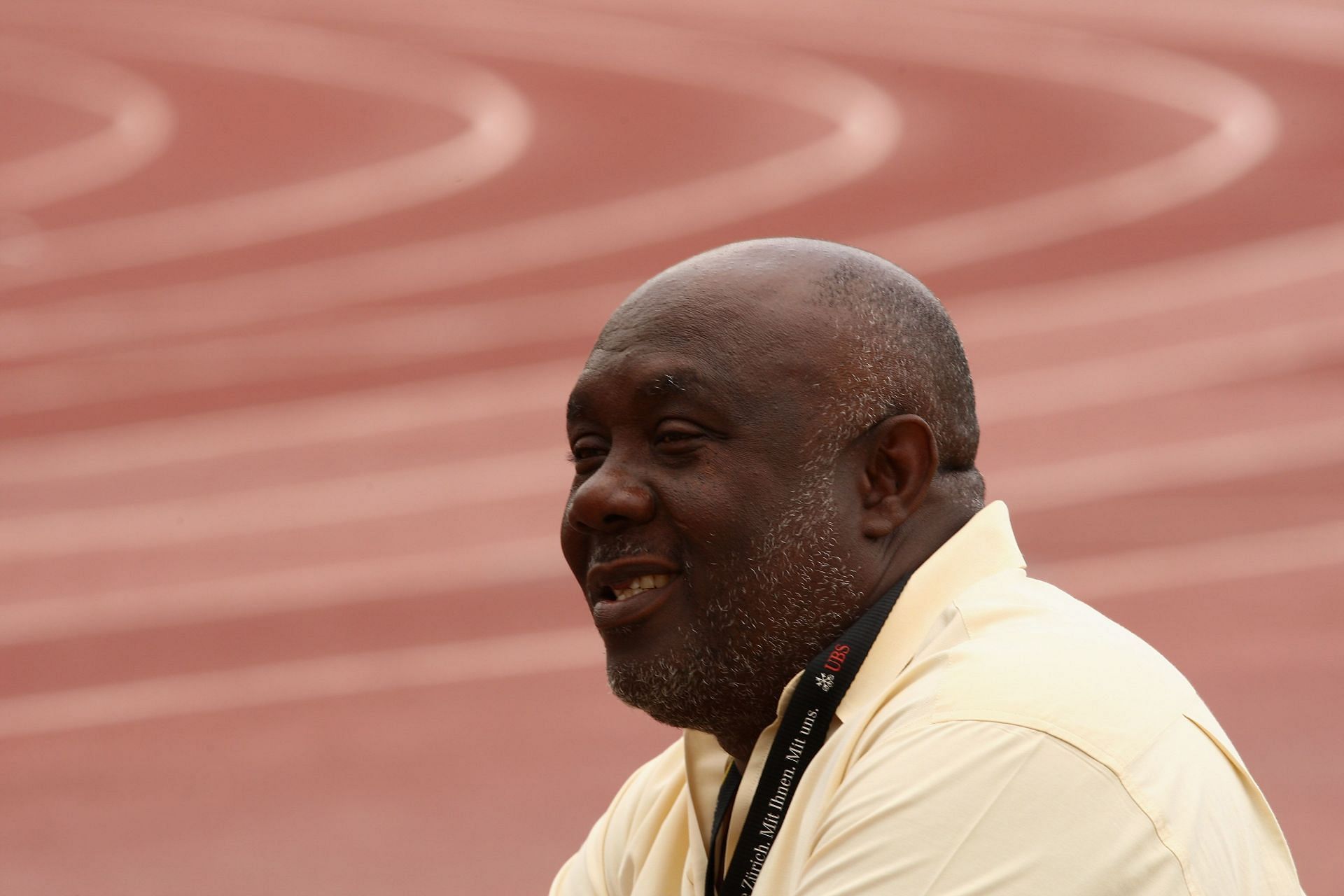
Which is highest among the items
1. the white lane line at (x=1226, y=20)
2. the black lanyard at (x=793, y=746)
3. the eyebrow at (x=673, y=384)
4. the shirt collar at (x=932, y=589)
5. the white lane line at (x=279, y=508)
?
the eyebrow at (x=673, y=384)

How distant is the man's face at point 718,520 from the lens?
253 centimetres

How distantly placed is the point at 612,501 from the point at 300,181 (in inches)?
610

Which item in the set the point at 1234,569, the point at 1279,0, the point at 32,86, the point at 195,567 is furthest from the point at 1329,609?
the point at 32,86

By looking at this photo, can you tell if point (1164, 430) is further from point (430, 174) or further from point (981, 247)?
point (430, 174)

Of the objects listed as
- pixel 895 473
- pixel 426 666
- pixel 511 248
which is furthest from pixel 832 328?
pixel 511 248

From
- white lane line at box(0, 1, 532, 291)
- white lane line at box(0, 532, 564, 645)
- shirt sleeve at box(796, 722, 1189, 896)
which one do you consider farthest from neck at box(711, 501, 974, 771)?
white lane line at box(0, 1, 532, 291)

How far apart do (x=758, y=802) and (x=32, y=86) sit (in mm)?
17619

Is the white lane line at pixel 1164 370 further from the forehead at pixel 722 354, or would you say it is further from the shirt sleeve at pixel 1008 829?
the shirt sleeve at pixel 1008 829

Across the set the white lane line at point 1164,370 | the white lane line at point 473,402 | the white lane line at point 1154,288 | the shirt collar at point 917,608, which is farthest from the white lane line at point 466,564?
the shirt collar at point 917,608

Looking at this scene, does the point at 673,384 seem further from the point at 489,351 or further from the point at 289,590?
the point at 489,351

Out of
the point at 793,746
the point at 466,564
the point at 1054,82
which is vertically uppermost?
the point at 793,746

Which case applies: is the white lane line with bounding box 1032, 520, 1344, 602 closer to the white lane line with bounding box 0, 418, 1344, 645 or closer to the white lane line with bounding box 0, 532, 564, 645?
the white lane line with bounding box 0, 418, 1344, 645

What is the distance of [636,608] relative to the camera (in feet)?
8.45

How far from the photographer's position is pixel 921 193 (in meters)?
16.2
